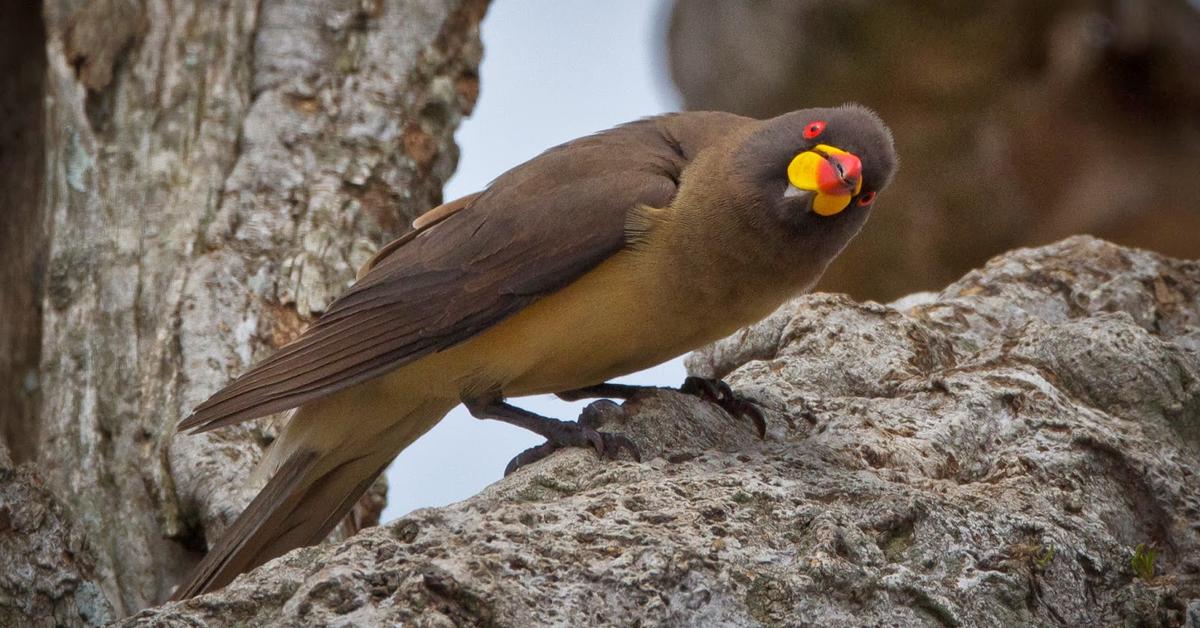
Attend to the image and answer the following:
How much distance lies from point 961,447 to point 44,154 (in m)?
3.78

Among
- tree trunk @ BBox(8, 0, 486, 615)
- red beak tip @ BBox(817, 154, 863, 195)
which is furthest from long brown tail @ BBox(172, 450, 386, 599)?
red beak tip @ BBox(817, 154, 863, 195)

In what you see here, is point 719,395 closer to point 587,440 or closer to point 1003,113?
point 587,440

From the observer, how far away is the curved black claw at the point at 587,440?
372cm

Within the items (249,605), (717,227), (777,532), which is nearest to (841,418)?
(717,227)

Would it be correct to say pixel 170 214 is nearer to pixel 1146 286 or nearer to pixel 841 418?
pixel 841 418

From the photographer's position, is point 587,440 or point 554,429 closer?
point 587,440

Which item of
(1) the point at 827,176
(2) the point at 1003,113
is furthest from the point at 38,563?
(2) the point at 1003,113

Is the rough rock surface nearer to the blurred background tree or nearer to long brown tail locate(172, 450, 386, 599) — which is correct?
long brown tail locate(172, 450, 386, 599)

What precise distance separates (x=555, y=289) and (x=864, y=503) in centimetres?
119

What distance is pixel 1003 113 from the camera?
7.82m

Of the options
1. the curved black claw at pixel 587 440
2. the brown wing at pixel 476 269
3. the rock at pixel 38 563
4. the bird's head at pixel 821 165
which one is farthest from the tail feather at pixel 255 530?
the bird's head at pixel 821 165

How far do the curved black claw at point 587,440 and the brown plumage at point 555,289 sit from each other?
246mm

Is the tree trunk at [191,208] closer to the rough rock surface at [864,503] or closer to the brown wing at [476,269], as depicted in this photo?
the brown wing at [476,269]

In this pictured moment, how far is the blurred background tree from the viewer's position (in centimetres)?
760
